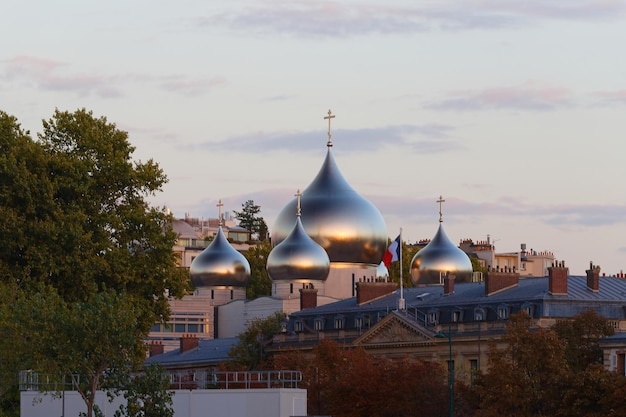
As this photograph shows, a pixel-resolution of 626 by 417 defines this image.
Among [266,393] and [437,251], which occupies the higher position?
[437,251]

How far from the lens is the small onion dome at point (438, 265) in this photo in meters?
155

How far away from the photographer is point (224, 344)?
152 metres

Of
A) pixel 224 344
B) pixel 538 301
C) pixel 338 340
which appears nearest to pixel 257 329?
pixel 338 340

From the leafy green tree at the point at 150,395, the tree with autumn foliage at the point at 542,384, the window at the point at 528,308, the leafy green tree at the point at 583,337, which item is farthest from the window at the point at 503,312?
the leafy green tree at the point at 150,395

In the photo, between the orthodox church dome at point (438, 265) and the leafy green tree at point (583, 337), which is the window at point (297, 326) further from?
the leafy green tree at point (583, 337)

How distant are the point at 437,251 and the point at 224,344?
17324 mm

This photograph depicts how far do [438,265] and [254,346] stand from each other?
86.6ft

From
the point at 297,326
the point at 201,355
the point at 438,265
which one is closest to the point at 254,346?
the point at 297,326

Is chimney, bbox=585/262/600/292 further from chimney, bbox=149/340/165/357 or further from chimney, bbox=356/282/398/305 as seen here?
chimney, bbox=149/340/165/357

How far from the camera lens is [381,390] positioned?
336 feet

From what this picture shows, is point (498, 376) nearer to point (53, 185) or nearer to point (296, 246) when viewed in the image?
point (53, 185)

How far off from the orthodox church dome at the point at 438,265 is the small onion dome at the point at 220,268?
20.1 m

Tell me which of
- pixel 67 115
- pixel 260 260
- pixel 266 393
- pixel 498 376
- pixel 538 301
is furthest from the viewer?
pixel 260 260

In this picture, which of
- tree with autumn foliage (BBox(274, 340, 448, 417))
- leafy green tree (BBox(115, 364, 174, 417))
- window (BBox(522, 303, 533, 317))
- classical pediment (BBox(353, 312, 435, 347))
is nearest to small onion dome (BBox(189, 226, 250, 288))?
classical pediment (BBox(353, 312, 435, 347))
